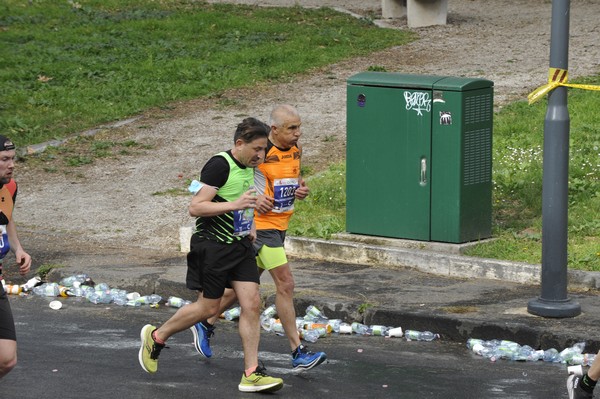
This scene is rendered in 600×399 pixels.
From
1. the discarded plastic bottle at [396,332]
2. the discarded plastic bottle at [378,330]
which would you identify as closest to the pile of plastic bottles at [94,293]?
the discarded plastic bottle at [378,330]

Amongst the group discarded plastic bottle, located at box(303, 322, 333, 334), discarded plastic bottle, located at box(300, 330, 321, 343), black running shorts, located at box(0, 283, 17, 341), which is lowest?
discarded plastic bottle, located at box(300, 330, 321, 343)

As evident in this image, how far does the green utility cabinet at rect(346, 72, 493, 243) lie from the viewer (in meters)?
10.3

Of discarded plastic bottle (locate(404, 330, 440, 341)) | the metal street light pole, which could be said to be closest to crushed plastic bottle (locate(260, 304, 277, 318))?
discarded plastic bottle (locate(404, 330, 440, 341))

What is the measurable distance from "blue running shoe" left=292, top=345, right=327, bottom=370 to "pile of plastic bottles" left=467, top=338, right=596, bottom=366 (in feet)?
3.69

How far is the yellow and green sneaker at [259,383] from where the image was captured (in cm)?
730

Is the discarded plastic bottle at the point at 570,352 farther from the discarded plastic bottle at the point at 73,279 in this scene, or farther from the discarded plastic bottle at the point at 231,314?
the discarded plastic bottle at the point at 73,279

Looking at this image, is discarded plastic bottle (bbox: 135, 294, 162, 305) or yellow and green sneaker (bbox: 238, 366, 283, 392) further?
discarded plastic bottle (bbox: 135, 294, 162, 305)

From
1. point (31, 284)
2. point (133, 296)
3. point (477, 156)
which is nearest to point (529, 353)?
point (477, 156)

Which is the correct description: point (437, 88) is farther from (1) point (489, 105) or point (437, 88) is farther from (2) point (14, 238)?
(2) point (14, 238)

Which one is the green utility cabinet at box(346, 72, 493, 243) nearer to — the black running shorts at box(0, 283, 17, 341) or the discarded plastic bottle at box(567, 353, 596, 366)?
the discarded plastic bottle at box(567, 353, 596, 366)

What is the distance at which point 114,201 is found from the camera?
44.5 feet

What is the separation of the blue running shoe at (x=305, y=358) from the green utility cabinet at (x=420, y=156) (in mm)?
2937

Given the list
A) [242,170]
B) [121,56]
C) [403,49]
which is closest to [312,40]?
[403,49]

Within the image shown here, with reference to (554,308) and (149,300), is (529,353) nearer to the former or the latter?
(554,308)
